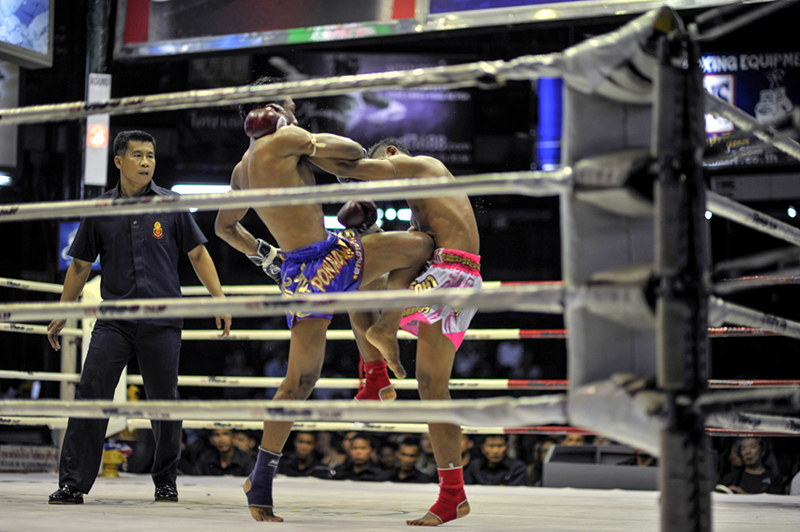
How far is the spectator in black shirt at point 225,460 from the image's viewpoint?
4895 millimetres

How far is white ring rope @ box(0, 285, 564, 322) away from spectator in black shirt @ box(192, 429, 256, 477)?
3707 millimetres

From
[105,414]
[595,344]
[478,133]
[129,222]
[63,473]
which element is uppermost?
[478,133]

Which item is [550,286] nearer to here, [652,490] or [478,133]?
[652,490]

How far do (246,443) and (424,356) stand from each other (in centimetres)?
299

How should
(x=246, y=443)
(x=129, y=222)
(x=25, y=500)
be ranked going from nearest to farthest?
(x=25, y=500) → (x=129, y=222) → (x=246, y=443)

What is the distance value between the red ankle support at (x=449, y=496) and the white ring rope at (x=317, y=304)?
103 centimetres

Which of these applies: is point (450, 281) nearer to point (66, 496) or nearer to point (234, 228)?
point (234, 228)

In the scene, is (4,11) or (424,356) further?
(4,11)

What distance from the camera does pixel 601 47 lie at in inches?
41.3

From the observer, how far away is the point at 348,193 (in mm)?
1185

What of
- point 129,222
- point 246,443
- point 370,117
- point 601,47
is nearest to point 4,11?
point 129,222

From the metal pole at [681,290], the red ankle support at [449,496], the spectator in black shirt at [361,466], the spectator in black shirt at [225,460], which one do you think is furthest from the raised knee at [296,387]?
the spectator in black shirt at [225,460]

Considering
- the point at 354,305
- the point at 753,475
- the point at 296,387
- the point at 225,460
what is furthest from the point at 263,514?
the point at 753,475

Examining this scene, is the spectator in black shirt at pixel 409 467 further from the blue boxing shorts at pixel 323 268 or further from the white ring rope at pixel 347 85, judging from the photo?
the white ring rope at pixel 347 85
